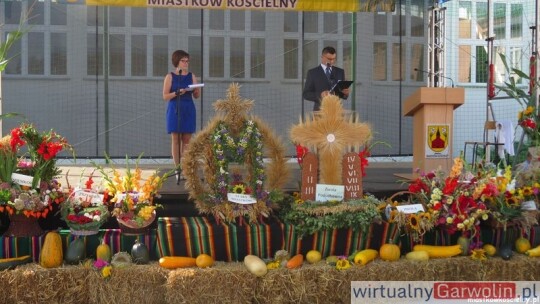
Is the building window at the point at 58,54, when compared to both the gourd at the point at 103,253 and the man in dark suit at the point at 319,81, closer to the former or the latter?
the man in dark suit at the point at 319,81

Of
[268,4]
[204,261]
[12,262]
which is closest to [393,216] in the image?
[204,261]

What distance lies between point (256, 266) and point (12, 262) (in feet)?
4.33

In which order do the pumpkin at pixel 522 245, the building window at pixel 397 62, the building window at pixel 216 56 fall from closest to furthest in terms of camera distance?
the pumpkin at pixel 522 245, the building window at pixel 216 56, the building window at pixel 397 62

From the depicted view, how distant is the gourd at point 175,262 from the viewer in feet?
10.4

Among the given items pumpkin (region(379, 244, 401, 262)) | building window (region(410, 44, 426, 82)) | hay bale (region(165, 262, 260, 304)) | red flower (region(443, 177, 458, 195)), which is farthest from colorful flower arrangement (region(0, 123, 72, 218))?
building window (region(410, 44, 426, 82))

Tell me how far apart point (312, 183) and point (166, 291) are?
3.39 ft

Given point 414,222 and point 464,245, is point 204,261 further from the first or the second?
point 464,245

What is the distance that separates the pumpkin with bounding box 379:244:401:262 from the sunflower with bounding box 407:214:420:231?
161mm

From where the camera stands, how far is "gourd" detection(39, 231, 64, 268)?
3199 millimetres

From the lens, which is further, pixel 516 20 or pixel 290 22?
pixel 516 20

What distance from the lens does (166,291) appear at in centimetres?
311

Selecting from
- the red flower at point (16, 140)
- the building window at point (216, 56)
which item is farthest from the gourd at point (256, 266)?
the building window at point (216, 56)

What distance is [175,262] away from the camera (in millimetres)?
3170

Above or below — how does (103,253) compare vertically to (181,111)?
below
